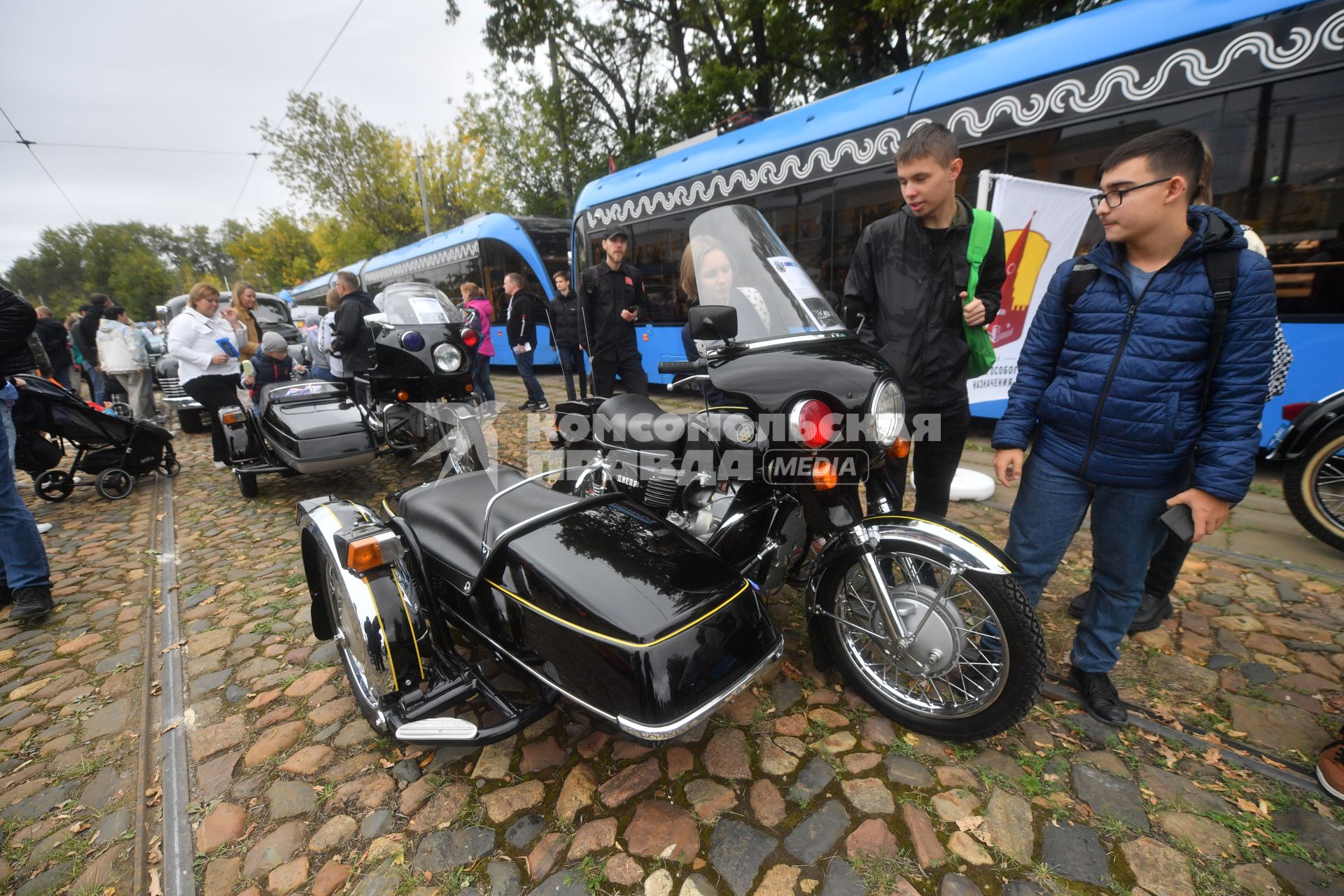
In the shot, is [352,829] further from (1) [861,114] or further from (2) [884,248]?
(1) [861,114]

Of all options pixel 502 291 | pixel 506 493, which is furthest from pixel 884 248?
pixel 502 291

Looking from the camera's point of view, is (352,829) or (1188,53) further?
(1188,53)

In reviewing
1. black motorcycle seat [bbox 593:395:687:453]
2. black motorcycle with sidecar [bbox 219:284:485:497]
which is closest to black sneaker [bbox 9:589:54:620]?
black motorcycle with sidecar [bbox 219:284:485:497]

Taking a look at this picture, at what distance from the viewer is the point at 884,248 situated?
2381 millimetres

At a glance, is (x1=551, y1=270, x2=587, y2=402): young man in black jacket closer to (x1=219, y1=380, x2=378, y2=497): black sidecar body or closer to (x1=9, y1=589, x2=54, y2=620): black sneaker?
(x1=219, y1=380, x2=378, y2=497): black sidecar body

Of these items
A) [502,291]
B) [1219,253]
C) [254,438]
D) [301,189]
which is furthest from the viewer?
[301,189]

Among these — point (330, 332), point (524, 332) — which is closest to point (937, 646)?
point (330, 332)

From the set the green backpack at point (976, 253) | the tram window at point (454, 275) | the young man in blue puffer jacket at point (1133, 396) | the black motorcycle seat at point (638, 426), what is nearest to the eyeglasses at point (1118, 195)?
the young man in blue puffer jacket at point (1133, 396)

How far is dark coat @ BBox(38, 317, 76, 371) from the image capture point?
9.13 m

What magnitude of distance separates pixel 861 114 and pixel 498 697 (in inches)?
→ 240

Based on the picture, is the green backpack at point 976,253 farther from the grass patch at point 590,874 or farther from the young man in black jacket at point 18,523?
the young man in black jacket at point 18,523

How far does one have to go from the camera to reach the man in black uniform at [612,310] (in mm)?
5449

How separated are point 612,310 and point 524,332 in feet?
10.8

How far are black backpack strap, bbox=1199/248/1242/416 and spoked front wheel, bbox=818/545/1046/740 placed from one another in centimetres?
92
